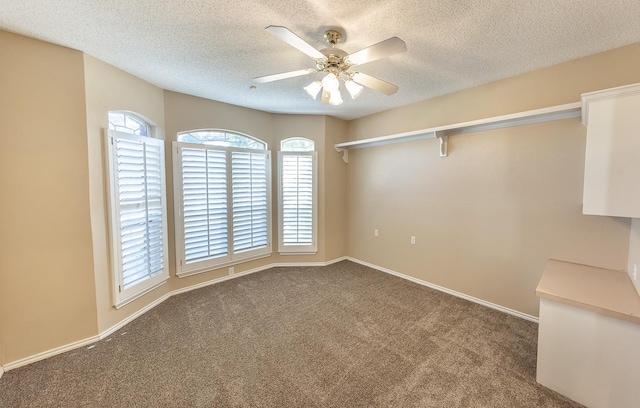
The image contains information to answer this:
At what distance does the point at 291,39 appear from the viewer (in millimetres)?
1554

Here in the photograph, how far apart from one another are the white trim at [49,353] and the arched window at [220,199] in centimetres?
117

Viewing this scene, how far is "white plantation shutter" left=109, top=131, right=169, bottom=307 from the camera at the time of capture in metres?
2.62

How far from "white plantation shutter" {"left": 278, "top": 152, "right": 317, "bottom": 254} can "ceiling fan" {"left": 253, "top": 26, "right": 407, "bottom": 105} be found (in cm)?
215

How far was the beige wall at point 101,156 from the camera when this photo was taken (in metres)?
2.38

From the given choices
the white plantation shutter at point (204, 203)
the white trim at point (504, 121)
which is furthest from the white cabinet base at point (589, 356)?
the white plantation shutter at point (204, 203)

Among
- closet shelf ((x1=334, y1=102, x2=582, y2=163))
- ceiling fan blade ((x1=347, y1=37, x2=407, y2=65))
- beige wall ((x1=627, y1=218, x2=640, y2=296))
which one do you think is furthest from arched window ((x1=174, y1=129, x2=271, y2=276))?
beige wall ((x1=627, y1=218, x2=640, y2=296))

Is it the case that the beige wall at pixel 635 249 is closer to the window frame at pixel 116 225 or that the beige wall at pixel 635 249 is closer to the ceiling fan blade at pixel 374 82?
the ceiling fan blade at pixel 374 82

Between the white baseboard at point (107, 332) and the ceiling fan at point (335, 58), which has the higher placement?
the ceiling fan at point (335, 58)

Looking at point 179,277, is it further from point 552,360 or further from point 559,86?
point 559,86

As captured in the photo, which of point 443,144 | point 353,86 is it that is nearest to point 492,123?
point 443,144

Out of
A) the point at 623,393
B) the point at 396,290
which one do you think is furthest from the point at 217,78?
the point at 623,393

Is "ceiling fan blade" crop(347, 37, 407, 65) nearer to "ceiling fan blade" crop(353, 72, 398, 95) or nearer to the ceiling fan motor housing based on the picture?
the ceiling fan motor housing

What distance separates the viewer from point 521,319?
9.15 feet

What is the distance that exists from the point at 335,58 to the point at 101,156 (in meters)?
2.43
